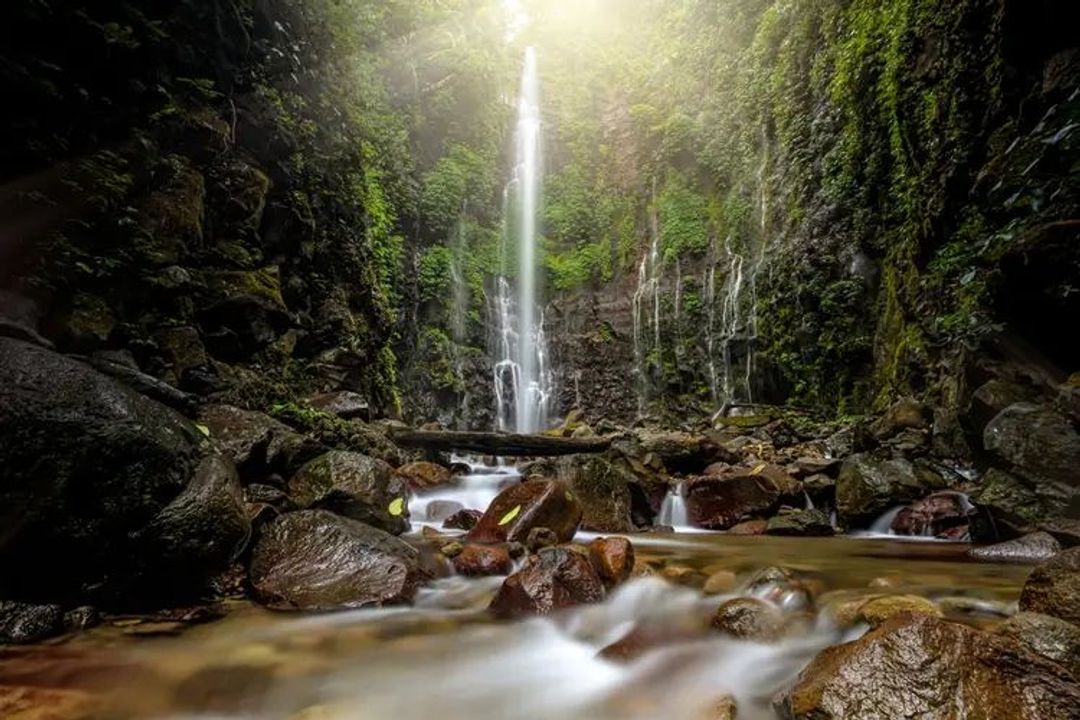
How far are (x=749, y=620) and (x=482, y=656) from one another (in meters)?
1.62

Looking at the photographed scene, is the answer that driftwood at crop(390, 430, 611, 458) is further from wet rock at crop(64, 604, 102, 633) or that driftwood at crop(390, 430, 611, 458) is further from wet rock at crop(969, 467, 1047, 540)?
wet rock at crop(64, 604, 102, 633)

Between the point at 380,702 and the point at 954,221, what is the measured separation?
9742 millimetres

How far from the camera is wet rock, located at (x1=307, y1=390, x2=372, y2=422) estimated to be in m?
8.85

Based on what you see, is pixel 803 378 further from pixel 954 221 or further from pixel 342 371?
pixel 342 371

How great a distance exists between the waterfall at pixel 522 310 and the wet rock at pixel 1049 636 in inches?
605

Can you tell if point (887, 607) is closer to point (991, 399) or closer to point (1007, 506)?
point (1007, 506)

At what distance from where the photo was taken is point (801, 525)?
20.7 ft

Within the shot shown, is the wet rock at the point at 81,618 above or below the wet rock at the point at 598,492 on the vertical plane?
below

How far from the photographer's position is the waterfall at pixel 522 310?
17938mm

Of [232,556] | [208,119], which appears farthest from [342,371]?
[232,556]

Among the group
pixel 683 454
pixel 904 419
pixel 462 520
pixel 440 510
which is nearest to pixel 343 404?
pixel 440 510

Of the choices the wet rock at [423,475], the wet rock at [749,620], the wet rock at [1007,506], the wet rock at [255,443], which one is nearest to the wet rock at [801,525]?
Result: the wet rock at [1007,506]

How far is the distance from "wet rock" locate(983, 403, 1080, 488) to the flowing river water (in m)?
1.35

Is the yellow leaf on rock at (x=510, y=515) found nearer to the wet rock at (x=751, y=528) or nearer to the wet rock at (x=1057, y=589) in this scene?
the wet rock at (x=751, y=528)
